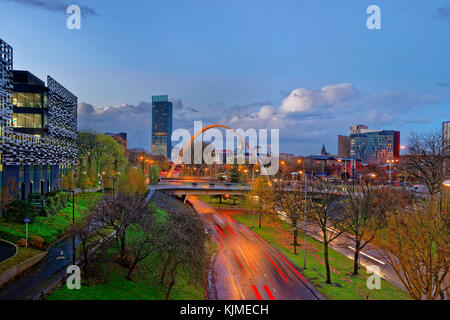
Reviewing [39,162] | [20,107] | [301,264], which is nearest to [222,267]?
[301,264]

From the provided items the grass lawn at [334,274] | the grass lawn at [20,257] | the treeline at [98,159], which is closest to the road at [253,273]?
the grass lawn at [334,274]

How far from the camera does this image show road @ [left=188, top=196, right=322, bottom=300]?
2158 centimetres

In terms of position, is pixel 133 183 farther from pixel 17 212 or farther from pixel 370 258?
pixel 370 258

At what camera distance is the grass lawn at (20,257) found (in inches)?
706

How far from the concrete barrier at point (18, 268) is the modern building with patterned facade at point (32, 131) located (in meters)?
12.2

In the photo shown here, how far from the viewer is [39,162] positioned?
4294 centimetres

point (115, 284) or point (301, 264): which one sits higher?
point (115, 284)

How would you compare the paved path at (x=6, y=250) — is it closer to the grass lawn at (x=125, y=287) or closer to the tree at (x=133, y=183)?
the grass lawn at (x=125, y=287)

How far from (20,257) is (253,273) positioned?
18.9 metres
